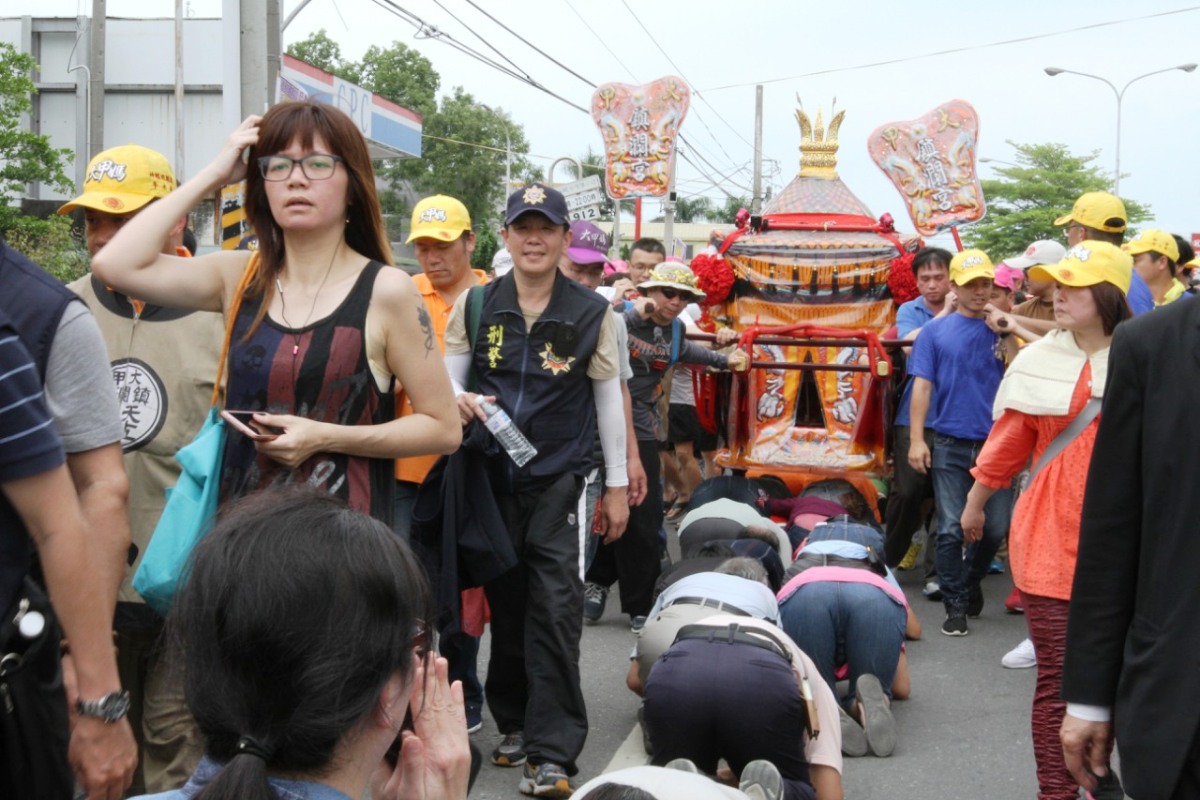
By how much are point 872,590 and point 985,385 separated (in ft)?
8.70

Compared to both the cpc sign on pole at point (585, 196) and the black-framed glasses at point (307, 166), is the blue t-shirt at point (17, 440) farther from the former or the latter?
the cpc sign on pole at point (585, 196)

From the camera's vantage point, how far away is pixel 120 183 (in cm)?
409

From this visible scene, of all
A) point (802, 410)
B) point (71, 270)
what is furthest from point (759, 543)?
point (71, 270)

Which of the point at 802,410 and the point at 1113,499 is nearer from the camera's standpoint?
the point at 1113,499

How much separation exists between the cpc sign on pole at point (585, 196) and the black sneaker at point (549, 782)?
11.6 metres

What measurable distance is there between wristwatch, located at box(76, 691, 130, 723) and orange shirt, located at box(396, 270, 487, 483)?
3.92 feet

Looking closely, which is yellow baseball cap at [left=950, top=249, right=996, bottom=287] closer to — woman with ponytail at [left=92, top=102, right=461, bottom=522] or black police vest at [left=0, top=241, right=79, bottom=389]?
woman with ponytail at [left=92, top=102, right=461, bottom=522]

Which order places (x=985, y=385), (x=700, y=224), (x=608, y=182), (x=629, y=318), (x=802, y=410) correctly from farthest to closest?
(x=700, y=224) → (x=608, y=182) → (x=802, y=410) → (x=629, y=318) → (x=985, y=385)

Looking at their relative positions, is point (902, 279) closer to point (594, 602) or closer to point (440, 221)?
point (594, 602)

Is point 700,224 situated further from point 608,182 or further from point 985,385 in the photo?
point 985,385

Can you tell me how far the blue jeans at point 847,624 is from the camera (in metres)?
5.91

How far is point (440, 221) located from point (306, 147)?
2863 mm

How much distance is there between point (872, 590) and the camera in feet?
19.4

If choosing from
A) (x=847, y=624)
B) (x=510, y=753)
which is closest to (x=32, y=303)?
(x=510, y=753)
